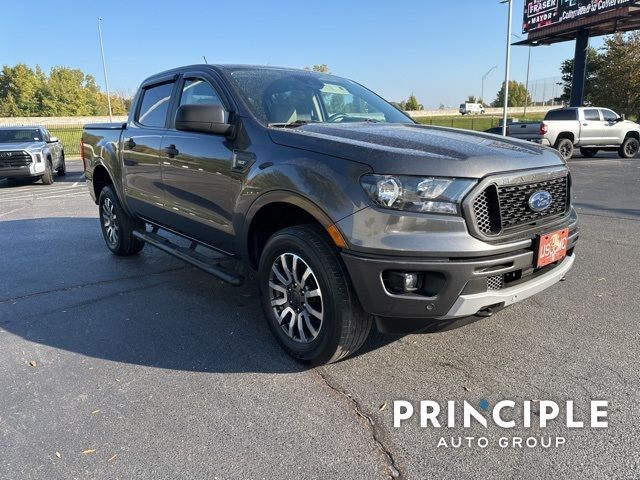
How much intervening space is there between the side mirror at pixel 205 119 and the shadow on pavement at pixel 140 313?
147cm

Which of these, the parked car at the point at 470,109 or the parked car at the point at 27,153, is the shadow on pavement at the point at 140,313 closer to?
the parked car at the point at 27,153

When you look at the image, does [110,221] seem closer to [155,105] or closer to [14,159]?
[155,105]

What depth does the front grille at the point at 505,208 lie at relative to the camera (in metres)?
2.56

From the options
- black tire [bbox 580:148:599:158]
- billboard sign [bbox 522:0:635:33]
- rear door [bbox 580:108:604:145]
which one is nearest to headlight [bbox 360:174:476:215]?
rear door [bbox 580:108:604:145]

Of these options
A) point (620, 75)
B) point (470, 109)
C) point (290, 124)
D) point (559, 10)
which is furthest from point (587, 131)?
point (470, 109)

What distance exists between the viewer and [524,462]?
2232 mm

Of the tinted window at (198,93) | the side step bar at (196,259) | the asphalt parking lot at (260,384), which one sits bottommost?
the asphalt parking lot at (260,384)

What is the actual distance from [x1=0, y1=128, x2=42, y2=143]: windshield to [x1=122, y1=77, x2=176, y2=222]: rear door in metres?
10.8

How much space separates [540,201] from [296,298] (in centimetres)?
154

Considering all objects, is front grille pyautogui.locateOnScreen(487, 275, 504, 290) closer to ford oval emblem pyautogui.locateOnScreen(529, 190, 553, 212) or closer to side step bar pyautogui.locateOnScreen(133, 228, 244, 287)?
ford oval emblem pyautogui.locateOnScreen(529, 190, 553, 212)

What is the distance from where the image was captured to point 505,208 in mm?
2639

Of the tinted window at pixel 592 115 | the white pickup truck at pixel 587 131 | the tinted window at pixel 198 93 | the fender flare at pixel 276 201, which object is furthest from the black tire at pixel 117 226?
the tinted window at pixel 592 115

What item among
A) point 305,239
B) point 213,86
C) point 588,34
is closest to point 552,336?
point 305,239

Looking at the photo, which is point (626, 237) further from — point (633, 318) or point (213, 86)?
point (213, 86)
